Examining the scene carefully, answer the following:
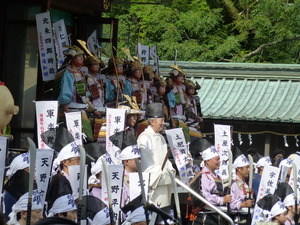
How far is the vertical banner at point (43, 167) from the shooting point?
7.82 m

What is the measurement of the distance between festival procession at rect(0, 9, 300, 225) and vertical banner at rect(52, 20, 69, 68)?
2cm

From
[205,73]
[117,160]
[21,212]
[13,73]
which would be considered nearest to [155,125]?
[117,160]

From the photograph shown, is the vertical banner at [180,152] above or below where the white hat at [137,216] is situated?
above

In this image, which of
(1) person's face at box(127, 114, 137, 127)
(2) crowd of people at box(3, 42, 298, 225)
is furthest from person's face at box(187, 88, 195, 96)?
(1) person's face at box(127, 114, 137, 127)

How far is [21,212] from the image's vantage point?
7.11 metres

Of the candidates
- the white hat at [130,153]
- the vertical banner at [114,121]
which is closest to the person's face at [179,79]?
the vertical banner at [114,121]

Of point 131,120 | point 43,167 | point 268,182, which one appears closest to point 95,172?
point 43,167

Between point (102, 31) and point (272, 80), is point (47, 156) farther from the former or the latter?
point (272, 80)

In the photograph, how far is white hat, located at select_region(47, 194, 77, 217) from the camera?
759cm

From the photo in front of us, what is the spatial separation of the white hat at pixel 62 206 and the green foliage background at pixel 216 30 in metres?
14.5

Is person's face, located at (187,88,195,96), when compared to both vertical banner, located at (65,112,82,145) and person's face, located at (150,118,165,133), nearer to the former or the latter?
person's face, located at (150,118,165,133)

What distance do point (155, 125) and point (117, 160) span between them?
1.05 m

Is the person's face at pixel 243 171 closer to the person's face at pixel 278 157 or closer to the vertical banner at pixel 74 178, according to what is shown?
the vertical banner at pixel 74 178

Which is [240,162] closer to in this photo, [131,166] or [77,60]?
[131,166]
